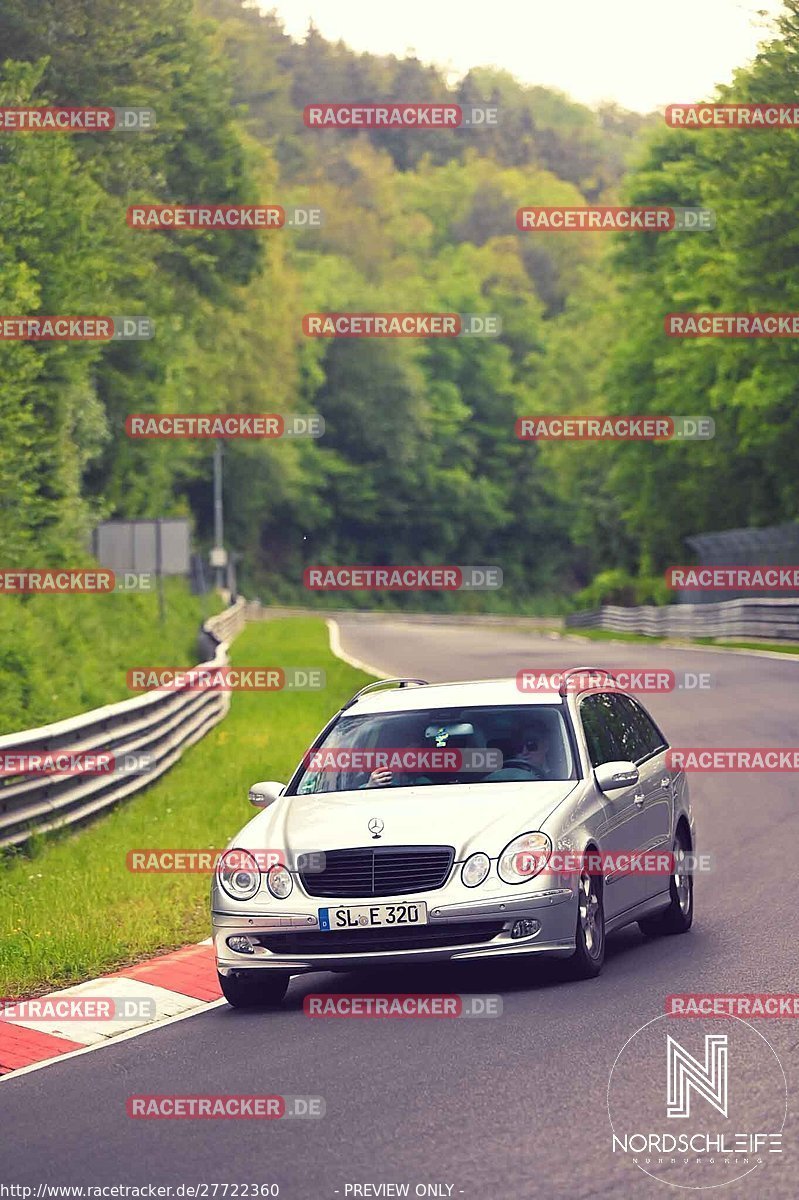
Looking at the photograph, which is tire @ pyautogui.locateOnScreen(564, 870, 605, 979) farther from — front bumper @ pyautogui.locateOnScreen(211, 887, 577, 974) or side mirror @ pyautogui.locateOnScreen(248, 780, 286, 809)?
side mirror @ pyautogui.locateOnScreen(248, 780, 286, 809)

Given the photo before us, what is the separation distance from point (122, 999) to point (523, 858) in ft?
7.20

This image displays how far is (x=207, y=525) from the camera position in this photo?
367 ft

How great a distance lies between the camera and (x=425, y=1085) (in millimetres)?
7664

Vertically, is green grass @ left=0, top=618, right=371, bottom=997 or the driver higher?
the driver
